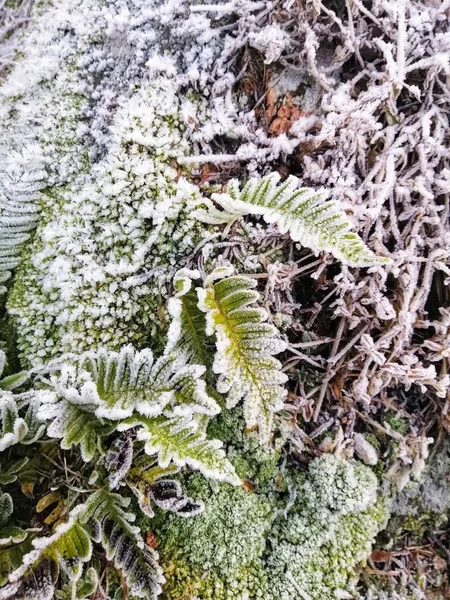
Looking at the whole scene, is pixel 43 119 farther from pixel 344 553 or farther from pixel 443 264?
pixel 344 553

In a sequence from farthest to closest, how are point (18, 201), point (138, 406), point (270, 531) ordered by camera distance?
point (18, 201) → point (270, 531) → point (138, 406)

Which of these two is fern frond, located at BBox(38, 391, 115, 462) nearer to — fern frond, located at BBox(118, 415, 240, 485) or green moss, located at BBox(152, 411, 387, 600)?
fern frond, located at BBox(118, 415, 240, 485)

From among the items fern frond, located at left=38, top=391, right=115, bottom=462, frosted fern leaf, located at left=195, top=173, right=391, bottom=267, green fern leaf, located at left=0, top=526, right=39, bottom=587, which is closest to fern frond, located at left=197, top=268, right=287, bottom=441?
frosted fern leaf, located at left=195, top=173, right=391, bottom=267

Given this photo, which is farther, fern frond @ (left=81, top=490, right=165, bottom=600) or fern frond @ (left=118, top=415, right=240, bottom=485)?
fern frond @ (left=81, top=490, right=165, bottom=600)

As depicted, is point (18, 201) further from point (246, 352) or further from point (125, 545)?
point (125, 545)

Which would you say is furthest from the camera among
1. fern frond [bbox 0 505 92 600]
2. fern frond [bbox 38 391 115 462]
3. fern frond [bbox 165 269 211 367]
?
fern frond [bbox 165 269 211 367]

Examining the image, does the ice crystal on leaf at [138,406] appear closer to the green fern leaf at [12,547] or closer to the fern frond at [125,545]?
the fern frond at [125,545]

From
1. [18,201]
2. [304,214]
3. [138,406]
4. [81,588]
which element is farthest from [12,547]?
[304,214]

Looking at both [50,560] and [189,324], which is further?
[189,324]
